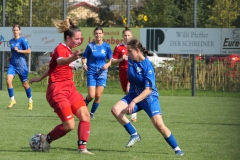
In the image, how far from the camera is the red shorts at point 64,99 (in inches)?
325

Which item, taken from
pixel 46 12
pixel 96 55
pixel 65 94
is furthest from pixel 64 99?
pixel 46 12

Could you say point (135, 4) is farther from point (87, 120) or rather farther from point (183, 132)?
point (87, 120)

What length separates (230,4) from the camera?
3025 cm

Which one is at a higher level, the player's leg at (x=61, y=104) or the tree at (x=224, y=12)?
the tree at (x=224, y=12)

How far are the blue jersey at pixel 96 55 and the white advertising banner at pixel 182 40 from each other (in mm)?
9807

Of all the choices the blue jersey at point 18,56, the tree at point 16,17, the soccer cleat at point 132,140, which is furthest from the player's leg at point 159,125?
the tree at point 16,17

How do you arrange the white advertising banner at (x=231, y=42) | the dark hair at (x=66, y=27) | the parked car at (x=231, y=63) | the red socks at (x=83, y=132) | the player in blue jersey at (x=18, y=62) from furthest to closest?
the parked car at (x=231, y=63), the white advertising banner at (x=231, y=42), the player in blue jersey at (x=18, y=62), the red socks at (x=83, y=132), the dark hair at (x=66, y=27)

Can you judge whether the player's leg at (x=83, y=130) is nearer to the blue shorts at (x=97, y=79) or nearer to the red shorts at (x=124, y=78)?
the blue shorts at (x=97, y=79)

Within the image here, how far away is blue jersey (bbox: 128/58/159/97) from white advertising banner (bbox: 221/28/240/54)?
577 inches

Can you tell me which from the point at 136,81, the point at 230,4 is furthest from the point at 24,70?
the point at 230,4

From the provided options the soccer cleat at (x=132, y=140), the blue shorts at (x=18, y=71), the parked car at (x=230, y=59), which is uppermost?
the blue shorts at (x=18, y=71)

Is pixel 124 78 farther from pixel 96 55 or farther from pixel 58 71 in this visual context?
pixel 58 71

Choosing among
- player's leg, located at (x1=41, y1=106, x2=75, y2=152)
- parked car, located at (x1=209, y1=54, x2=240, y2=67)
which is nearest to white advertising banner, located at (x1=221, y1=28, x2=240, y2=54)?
parked car, located at (x1=209, y1=54, x2=240, y2=67)

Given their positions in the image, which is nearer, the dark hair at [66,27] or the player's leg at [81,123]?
the dark hair at [66,27]
